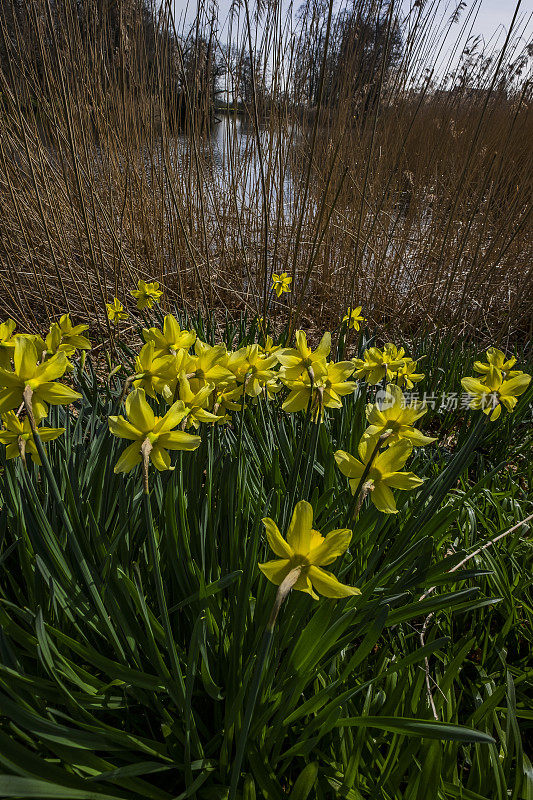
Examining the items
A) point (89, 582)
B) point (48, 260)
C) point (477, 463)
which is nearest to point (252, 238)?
point (48, 260)

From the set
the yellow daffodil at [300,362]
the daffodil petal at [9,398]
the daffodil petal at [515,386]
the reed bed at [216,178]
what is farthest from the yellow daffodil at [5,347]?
the reed bed at [216,178]

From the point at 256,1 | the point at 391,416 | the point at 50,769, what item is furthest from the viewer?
the point at 256,1

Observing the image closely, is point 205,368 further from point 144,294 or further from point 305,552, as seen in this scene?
point 144,294

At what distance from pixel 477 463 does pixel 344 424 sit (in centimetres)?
82

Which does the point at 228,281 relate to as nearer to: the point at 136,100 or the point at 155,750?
the point at 136,100

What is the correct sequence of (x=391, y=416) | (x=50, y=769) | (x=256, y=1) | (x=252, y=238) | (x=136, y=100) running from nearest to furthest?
1. (x=50, y=769)
2. (x=391, y=416)
3. (x=256, y=1)
4. (x=136, y=100)
5. (x=252, y=238)

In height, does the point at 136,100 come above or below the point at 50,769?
above

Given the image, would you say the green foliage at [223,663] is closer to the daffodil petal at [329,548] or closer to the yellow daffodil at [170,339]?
the daffodil petal at [329,548]

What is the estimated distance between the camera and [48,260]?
10.2 feet

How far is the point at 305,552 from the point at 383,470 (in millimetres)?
241

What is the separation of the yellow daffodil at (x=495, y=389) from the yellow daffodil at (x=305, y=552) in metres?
0.58

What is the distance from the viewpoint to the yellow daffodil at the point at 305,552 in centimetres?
49

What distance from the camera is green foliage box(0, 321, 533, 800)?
66cm

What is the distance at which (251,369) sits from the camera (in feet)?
3.02
